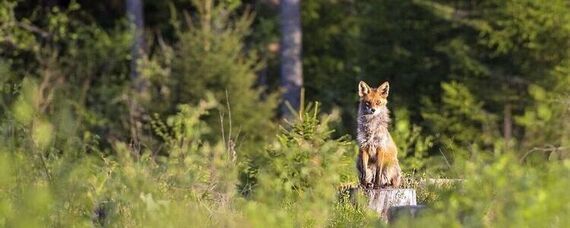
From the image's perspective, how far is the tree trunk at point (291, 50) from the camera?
3123cm

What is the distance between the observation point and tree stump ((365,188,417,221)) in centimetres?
1316

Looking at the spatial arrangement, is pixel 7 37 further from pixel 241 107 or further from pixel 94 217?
pixel 94 217

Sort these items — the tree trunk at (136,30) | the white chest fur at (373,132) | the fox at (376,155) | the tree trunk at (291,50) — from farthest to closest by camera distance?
the tree trunk at (136,30), the tree trunk at (291,50), the white chest fur at (373,132), the fox at (376,155)

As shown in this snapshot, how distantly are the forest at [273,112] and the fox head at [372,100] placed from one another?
49cm

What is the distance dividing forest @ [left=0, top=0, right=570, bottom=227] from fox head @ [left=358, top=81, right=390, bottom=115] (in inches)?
19.3

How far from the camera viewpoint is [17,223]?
33.4 ft

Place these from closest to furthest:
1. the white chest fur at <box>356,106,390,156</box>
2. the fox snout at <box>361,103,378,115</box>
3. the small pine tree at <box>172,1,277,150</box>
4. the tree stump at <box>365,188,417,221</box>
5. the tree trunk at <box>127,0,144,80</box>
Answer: the tree stump at <box>365,188,417,221</box>, the white chest fur at <box>356,106,390,156</box>, the fox snout at <box>361,103,378,115</box>, the small pine tree at <box>172,1,277,150</box>, the tree trunk at <box>127,0,144,80</box>

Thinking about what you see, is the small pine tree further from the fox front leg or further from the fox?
the fox front leg

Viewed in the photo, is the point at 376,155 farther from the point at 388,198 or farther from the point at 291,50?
the point at 291,50

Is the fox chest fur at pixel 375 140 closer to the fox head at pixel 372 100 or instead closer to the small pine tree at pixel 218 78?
the fox head at pixel 372 100

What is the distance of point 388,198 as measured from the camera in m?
13.3

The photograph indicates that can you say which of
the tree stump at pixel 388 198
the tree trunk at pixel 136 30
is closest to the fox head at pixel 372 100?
the tree stump at pixel 388 198

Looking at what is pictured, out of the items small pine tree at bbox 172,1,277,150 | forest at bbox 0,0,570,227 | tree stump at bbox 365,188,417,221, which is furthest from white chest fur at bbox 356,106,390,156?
small pine tree at bbox 172,1,277,150

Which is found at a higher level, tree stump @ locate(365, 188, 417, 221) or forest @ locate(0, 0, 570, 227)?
forest @ locate(0, 0, 570, 227)
